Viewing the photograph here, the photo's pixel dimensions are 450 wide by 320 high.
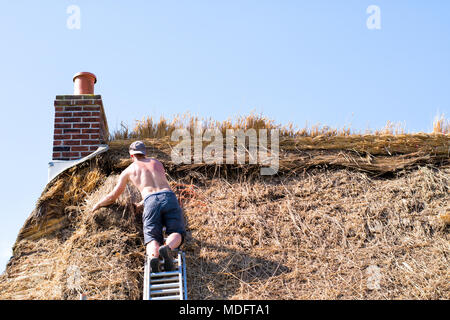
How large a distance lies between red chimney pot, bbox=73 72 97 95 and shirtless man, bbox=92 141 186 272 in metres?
1.76

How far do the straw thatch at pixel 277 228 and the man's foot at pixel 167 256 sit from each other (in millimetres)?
366

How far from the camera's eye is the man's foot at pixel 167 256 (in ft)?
17.1

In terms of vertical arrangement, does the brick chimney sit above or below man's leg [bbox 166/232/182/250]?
above

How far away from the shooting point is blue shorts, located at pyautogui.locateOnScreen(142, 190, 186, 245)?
221 inches

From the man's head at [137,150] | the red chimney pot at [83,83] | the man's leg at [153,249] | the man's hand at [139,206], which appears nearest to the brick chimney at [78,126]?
the red chimney pot at [83,83]

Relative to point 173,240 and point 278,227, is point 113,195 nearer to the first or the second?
point 173,240

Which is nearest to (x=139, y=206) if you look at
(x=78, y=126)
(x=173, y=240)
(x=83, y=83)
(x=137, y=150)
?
(x=137, y=150)

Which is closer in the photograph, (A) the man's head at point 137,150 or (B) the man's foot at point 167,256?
(B) the man's foot at point 167,256

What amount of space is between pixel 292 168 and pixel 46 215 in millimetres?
3278

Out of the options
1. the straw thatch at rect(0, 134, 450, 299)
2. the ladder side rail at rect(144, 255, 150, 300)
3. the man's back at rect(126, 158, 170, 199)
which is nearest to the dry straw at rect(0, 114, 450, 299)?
the straw thatch at rect(0, 134, 450, 299)

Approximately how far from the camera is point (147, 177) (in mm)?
6043

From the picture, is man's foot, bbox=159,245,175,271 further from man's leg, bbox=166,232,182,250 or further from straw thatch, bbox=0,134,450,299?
straw thatch, bbox=0,134,450,299

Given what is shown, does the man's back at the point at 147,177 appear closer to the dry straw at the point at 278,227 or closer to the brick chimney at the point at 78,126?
the dry straw at the point at 278,227

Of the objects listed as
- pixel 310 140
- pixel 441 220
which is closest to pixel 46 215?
pixel 310 140
